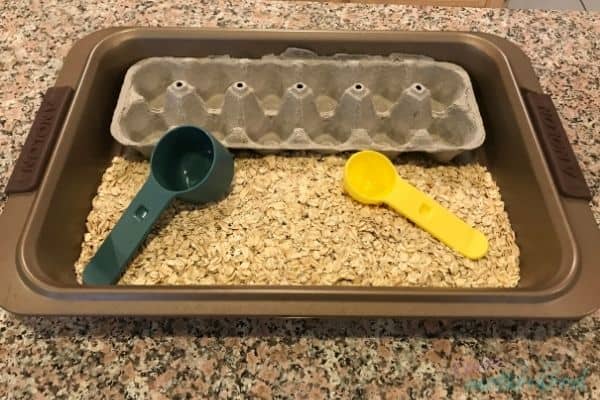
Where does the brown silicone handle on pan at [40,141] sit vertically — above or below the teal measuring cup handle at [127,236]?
above

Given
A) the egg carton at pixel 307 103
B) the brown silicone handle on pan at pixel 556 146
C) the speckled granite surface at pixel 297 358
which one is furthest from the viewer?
the egg carton at pixel 307 103

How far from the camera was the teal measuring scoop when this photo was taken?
65cm

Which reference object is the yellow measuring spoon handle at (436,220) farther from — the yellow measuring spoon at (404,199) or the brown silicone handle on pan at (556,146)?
the brown silicone handle on pan at (556,146)

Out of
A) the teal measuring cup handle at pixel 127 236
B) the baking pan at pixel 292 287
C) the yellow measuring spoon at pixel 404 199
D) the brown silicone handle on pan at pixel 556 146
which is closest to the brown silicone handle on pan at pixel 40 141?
the baking pan at pixel 292 287

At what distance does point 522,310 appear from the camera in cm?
56

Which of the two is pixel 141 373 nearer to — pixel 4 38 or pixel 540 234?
pixel 540 234

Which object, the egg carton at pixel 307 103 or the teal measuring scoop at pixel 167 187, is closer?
the teal measuring scoop at pixel 167 187

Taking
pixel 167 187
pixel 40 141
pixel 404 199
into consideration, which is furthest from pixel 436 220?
pixel 40 141

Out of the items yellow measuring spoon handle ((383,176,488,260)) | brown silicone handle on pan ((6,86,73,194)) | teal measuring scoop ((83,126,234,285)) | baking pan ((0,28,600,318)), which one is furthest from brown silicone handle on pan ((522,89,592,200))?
brown silicone handle on pan ((6,86,73,194))

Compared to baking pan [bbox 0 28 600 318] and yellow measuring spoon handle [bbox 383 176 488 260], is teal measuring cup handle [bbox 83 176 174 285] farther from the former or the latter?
yellow measuring spoon handle [bbox 383 176 488 260]

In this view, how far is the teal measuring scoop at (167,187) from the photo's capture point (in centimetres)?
65

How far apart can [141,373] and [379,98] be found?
1.77ft

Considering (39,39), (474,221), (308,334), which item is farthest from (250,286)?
(39,39)

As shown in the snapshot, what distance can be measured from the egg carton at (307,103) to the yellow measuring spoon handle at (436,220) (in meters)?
0.08
